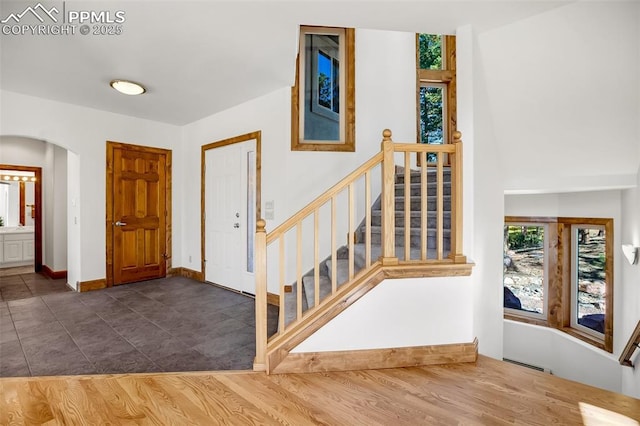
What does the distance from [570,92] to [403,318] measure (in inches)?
88.0

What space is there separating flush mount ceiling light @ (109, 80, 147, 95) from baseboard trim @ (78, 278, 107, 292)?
2.60 meters

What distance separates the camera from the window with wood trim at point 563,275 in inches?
144

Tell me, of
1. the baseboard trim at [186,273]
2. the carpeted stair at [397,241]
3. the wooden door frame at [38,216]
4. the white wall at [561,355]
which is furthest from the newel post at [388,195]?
the wooden door frame at [38,216]

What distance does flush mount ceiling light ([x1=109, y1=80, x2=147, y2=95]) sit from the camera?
10.8ft

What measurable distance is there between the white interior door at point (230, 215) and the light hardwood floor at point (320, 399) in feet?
6.95

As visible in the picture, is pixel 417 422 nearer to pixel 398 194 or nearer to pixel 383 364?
pixel 383 364

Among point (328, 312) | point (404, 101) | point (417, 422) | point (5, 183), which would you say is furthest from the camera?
point (5, 183)

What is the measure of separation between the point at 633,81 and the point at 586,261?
8.50ft

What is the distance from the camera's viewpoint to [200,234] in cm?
477

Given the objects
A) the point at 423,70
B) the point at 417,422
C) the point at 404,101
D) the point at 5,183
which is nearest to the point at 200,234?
the point at 404,101

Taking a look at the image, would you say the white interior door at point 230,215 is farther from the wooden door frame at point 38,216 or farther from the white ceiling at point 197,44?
the wooden door frame at point 38,216

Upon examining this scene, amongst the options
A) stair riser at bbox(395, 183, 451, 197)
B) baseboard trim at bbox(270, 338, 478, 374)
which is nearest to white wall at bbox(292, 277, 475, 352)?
baseboard trim at bbox(270, 338, 478, 374)

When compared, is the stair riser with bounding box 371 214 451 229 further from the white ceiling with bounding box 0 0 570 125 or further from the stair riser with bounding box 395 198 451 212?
the white ceiling with bounding box 0 0 570 125

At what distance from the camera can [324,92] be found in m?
3.75
